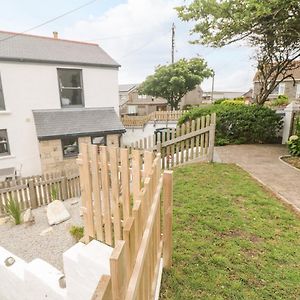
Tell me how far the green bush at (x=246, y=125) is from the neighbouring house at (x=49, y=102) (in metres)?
6.06

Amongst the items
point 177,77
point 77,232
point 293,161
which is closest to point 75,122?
point 77,232

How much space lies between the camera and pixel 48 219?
6012mm

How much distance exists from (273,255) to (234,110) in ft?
26.9

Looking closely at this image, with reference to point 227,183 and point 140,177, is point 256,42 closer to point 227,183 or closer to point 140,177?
point 227,183

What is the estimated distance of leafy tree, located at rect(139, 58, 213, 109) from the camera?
27.8m

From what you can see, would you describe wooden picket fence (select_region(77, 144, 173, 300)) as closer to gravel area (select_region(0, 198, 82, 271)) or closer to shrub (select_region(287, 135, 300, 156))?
gravel area (select_region(0, 198, 82, 271))

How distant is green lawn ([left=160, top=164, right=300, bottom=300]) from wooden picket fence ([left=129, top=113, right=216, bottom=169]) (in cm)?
201

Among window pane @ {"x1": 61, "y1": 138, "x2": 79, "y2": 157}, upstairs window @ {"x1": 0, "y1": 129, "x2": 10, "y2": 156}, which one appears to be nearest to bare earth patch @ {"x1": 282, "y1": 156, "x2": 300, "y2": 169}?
window pane @ {"x1": 61, "y1": 138, "x2": 79, "y2": 157}

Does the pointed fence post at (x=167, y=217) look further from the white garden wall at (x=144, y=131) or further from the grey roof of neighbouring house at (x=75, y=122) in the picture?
the white garden wall at (x=144, y=131)

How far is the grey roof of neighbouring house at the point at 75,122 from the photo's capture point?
37.2 feet

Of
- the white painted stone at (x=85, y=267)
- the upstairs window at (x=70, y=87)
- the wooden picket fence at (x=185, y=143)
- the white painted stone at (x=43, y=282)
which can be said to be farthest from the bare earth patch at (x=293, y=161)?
the upstairs window at (x=70, y=87)

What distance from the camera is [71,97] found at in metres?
12.7

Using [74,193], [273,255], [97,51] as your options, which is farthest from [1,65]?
[273,255]

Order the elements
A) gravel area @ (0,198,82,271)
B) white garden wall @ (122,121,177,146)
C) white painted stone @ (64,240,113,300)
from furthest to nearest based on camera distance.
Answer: white garden wall @ (122,121,177,146), gravel area @ (0,198,82,271), white painted stone @ (64,240,113,300)
